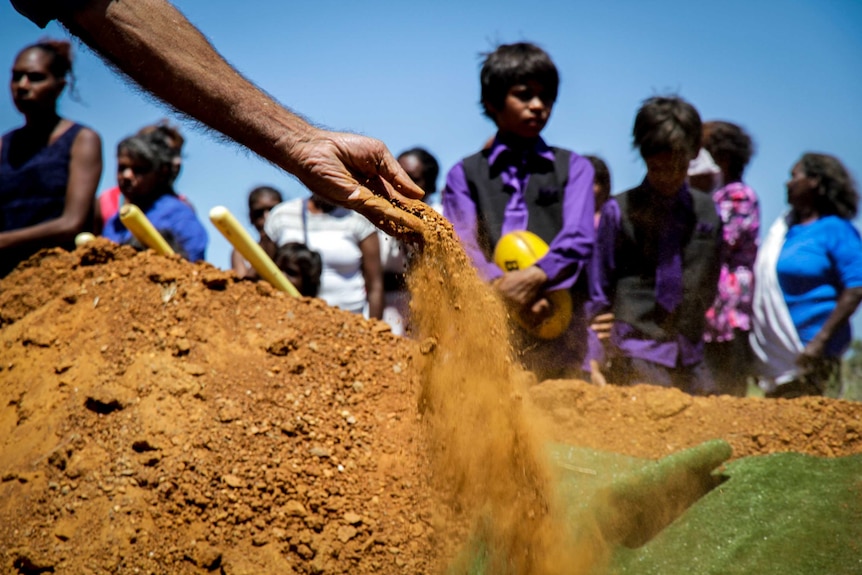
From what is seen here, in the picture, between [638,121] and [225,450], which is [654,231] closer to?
[638,121]

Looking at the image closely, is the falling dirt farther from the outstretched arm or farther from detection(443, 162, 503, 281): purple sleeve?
detection(443, 162, 503, 281): purple sleeve

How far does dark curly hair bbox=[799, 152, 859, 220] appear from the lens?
16.0 feet

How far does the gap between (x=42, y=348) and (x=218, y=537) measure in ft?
3.78

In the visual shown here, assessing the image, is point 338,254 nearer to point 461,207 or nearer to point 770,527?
point 461,207

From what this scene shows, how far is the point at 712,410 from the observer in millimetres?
3160

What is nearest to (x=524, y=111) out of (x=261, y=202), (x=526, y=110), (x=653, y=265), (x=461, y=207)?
(x=526, y=110)

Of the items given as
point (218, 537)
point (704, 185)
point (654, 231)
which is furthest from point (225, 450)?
point (704, 185)

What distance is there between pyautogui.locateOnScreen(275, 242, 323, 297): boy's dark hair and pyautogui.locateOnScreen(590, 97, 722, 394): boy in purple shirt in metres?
1.70

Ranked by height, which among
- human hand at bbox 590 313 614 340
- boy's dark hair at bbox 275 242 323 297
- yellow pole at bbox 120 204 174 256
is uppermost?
yellow pole at bbox 120 204 174 256

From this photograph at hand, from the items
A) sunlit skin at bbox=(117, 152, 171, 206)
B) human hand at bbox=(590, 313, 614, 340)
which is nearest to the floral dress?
human hand at bbox=(590, 313, 614, 340)

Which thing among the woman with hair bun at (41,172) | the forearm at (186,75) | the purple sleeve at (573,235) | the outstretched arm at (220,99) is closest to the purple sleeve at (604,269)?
the purple sleeve at (573,235)

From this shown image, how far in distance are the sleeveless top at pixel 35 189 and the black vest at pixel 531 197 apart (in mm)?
2076

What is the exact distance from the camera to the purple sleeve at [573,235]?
3732 millimetres

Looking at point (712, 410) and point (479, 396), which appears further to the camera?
point (712, 410)
